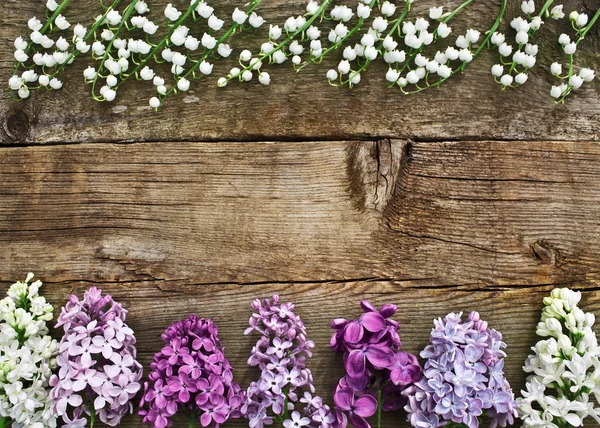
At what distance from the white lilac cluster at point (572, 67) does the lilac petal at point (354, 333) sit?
611 millimetres

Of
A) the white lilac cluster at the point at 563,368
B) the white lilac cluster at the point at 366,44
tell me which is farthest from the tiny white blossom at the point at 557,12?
the white lilac cluster at the point at 563,368

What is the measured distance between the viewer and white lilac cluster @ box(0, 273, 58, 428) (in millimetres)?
1034

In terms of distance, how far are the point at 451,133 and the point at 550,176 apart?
0.22 metres

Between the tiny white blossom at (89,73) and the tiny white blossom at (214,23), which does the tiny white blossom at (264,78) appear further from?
the tiny white blossom at (89,73)

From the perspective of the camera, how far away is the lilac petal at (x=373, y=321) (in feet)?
3.28

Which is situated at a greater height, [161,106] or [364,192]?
[161,106]

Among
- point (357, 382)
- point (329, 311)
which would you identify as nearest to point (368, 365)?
point (357, 382)

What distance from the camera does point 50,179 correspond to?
1.18 metres

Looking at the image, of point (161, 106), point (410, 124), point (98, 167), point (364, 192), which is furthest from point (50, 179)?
point (410, 124)

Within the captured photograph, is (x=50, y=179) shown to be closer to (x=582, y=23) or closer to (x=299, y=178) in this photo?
(x=299, y=178)

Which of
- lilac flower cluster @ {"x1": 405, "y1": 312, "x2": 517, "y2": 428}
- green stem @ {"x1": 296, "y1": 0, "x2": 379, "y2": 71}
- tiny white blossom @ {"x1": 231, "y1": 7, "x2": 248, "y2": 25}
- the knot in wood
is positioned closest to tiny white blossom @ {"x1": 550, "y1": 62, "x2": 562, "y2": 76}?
green stem @ {"x1": 296, "y1": 0, "x2": 379, "y2": 71}

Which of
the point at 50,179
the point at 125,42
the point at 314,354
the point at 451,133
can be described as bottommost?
the point at 314,354

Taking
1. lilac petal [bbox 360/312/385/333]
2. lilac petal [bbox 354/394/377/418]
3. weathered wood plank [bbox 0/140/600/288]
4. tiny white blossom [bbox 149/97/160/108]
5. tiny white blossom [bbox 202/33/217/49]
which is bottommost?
lilac petal [bbox 354/394/377/418]

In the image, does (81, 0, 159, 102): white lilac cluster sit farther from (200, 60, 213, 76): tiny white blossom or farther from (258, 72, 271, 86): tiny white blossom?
(258, 72, 271, 86): tiny white blossom
